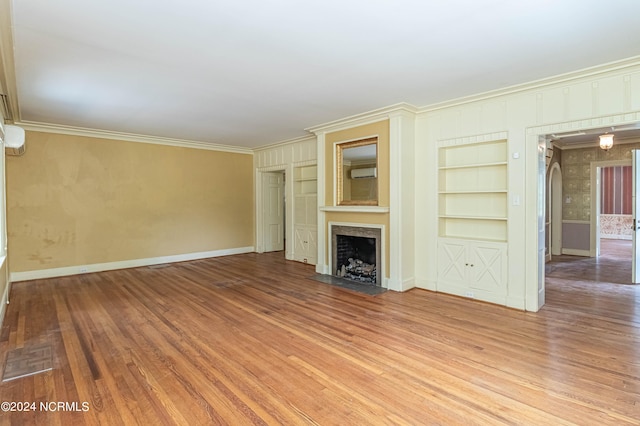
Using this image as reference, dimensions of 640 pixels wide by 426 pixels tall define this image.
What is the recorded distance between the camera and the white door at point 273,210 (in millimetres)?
8578

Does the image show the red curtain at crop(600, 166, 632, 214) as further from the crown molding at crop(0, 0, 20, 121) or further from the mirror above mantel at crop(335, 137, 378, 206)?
the crown molding at crop(0, 0, 20, 121)

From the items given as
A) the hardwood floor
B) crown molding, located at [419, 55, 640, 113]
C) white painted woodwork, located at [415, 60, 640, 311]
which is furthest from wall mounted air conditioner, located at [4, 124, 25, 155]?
crown molding, located at [419, 55, 640, 113]

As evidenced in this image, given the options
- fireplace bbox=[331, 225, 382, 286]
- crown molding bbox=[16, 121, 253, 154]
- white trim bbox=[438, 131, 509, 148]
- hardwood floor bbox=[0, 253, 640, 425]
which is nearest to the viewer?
hardwood floor bbox=[0, 253, 640, 425]

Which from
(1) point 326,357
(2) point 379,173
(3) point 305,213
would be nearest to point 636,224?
(2) point 379,173

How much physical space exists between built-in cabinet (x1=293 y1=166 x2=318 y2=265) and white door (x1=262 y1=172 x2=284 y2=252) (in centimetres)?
134

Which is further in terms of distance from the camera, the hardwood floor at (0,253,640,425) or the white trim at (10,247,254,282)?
the white trim at (10,247,254,282)

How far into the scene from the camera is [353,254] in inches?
238

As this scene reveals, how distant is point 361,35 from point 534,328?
3.34 meters

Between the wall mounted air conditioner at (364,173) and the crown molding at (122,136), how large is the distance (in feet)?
12.3

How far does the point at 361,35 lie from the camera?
272 centimetres

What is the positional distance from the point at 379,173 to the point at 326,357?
3.04m

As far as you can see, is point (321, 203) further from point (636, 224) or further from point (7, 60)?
point (636, 224)

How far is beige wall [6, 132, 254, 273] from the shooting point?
568 cm

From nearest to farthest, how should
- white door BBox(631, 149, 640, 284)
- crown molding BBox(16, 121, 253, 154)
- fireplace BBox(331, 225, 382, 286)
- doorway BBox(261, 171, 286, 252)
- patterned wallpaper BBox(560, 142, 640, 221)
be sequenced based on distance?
white door BBox(631, 149, 640, 284)
fireplace BBox(331, 225, 382, 286)
crown molding BBox(16, 121, 253, 154)
patterned wallpaper BBox(560, 142, 640, 221)
doorway BBox(261, 171, 286, 252)
